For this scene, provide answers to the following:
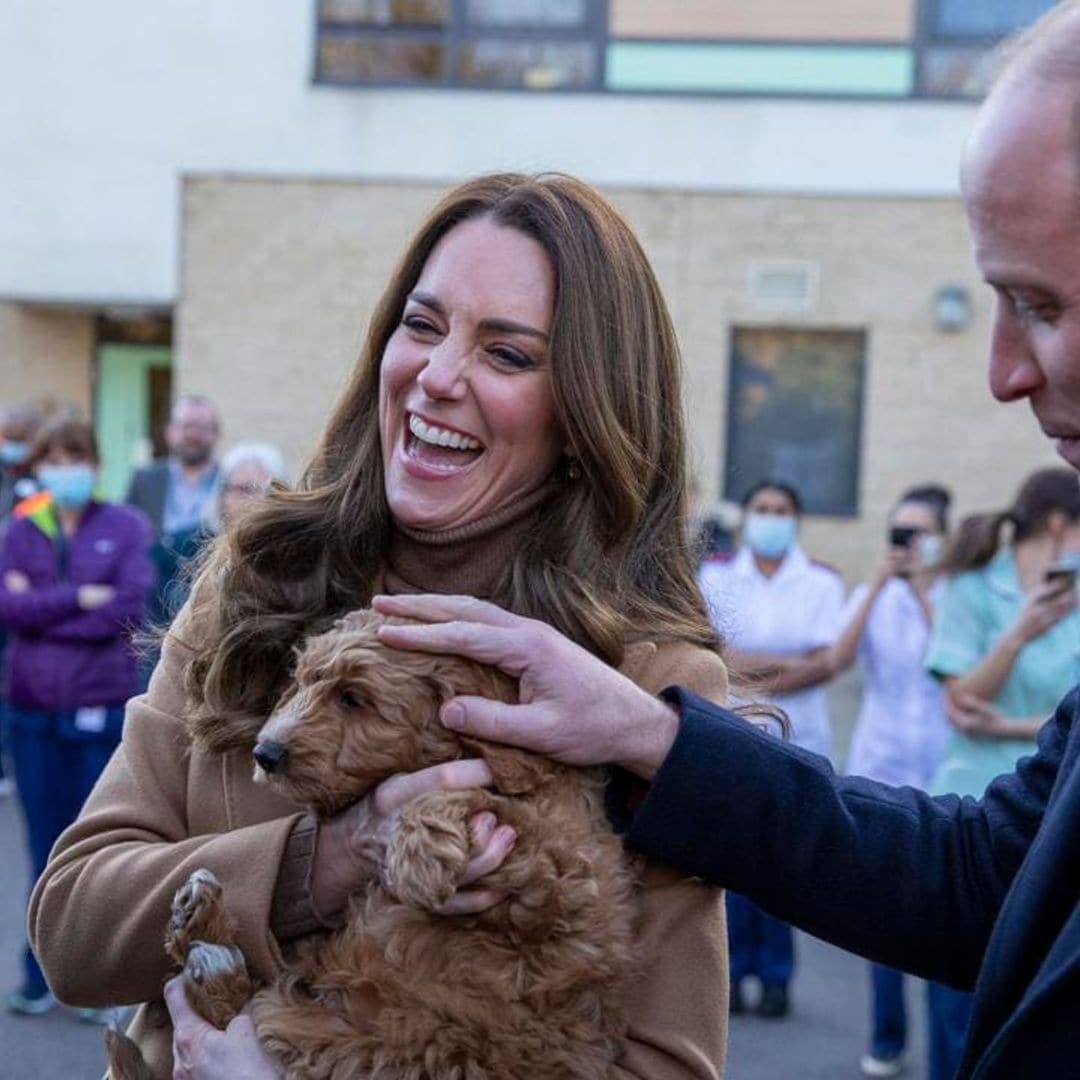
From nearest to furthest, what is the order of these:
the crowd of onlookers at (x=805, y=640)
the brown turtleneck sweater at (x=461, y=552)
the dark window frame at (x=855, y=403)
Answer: the brown turtleneck sweater at (x=461, y=552), the crowd of onlookers at (x=805, y=640), the dark window frame at (x=855, y=403)

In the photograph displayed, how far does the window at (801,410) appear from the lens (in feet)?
48.5

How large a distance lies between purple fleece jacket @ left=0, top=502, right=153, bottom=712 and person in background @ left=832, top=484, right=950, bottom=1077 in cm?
350

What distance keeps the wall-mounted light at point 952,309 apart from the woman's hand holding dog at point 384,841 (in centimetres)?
1266

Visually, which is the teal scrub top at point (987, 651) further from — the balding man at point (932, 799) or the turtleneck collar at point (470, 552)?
the turtleneck collar at point (470, 552)

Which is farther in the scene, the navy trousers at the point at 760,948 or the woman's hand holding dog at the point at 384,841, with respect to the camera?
the navy trousers at the point at 760,948

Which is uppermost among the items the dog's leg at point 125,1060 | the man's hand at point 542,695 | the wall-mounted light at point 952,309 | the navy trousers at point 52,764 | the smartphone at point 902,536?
the wall-mounted light at point 952,309

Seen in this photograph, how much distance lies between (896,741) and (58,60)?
11.6m

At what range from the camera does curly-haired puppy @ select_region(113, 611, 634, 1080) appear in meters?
2.25

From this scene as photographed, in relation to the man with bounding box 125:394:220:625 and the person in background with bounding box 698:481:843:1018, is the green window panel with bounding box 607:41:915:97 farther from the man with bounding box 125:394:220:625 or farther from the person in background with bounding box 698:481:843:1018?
the person in background with bounding box 698:481:843:1018

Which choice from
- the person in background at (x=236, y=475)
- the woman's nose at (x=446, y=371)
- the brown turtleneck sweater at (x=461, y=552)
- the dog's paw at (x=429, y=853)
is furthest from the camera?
the person in background at (x=236, y=475)

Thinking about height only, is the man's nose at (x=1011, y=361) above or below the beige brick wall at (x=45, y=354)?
above

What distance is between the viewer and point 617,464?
104 inches

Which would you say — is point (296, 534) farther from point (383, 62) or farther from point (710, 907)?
point (383, 62)

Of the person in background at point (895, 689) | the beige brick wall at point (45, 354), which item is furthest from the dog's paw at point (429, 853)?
the beige brick wall at point (45, 354)
